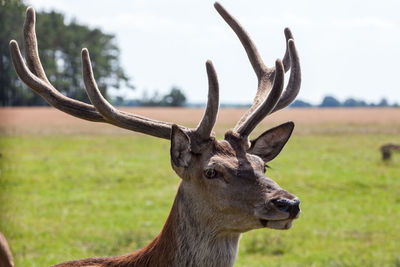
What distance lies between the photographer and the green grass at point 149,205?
9.02 metres

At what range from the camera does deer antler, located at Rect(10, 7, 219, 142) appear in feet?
12.6

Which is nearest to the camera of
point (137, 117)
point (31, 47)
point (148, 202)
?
point (137, 117)

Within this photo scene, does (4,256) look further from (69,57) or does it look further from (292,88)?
(69,57)

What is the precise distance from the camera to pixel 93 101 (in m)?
4.05

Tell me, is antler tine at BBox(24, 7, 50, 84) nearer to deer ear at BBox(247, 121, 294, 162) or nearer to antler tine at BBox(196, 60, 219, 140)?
antler tine at BBox(196, 60, 219, 140)

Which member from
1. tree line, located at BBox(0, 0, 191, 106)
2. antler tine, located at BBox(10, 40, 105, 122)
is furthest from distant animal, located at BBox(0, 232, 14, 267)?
tree line, located at BBox(0, 0, 191, 106)

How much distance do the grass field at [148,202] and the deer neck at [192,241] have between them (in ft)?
14.9

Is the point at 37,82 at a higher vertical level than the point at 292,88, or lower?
lower

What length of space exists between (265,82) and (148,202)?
8736mm

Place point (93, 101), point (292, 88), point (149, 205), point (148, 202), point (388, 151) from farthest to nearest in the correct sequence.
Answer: point (388, 151) → point (148, 202) → point (149, 205) → point (292, 88) → point (93, 101)

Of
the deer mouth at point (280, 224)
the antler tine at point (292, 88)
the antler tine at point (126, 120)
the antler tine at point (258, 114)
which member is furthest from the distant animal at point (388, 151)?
the deer mouth at point (280, 224)

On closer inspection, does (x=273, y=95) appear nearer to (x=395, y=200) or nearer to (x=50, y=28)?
(x=395, y=200)

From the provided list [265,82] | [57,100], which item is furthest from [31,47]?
[265,82]

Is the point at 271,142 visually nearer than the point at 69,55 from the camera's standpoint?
Yes
